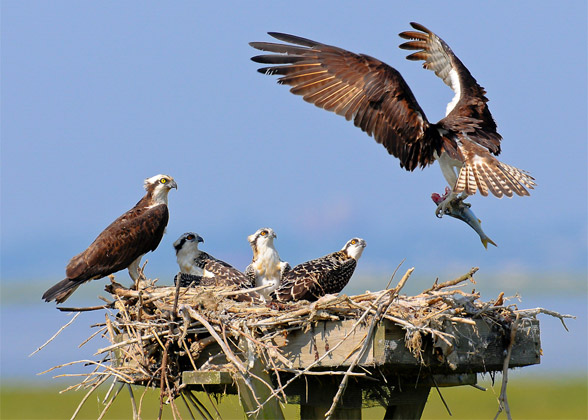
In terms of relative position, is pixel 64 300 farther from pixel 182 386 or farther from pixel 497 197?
pixel 497 197

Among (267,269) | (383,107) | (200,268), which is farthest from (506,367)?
(200,268)

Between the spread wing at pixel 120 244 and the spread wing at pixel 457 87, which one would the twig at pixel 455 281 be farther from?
the spread wing at pixel 120 244

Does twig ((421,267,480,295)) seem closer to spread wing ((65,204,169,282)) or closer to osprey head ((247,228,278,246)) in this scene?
osprey head ((247,228,278,246))

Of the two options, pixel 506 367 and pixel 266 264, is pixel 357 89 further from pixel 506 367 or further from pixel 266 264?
pixel 506 367

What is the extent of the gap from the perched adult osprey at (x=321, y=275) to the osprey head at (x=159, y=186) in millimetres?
1481

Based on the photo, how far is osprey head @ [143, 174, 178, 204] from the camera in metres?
7.08

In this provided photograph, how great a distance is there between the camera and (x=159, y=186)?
713 cm

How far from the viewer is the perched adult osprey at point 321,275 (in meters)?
5.71

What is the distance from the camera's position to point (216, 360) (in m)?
4.70

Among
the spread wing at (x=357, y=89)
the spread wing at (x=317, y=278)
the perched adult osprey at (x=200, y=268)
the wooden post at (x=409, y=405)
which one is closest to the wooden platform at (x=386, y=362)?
the wooden post at (x=409, y=405)

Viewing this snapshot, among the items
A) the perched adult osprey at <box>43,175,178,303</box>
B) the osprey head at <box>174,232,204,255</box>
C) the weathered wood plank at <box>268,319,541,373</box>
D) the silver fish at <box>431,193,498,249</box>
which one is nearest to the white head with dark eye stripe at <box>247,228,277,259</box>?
the osprey head at <box>174,232,204,255</box>

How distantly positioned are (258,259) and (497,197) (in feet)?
5.99

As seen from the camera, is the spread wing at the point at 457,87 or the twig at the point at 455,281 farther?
the spread wing at the point at 457,87

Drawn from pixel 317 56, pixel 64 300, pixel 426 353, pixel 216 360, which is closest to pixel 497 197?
pixel 317 56
